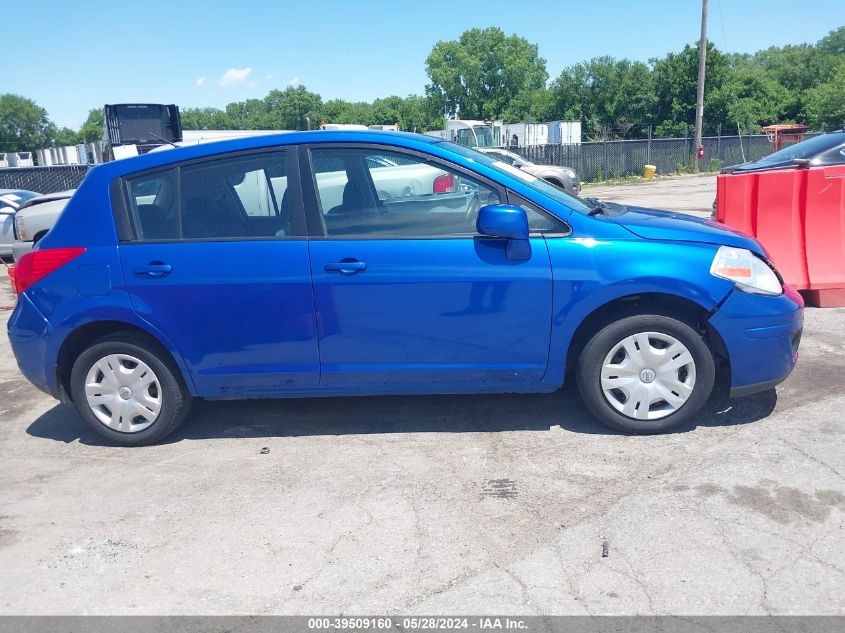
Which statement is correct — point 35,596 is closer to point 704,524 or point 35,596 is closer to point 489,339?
point 489,339

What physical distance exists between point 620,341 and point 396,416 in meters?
1.56

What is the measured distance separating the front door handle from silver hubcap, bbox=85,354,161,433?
131 centimetres

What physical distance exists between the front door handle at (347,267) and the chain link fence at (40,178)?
18581mm

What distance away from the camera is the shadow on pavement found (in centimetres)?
469

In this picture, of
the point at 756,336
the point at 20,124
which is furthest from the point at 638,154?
the point at 20,124

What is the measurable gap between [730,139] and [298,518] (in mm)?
35484

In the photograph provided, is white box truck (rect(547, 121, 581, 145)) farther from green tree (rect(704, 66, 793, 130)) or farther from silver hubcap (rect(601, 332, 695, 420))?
silver hubcap (rect(601, 332, 695, 420))

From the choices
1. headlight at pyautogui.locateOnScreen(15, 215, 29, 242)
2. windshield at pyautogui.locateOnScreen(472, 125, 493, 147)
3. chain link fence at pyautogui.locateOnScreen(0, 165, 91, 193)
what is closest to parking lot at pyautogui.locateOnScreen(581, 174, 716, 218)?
windshield at pyautogui.locateOnScreen(472, 125, 493, 147)

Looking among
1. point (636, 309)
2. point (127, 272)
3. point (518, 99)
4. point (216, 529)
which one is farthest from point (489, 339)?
point (518, 99)

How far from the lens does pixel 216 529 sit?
361 centimetres

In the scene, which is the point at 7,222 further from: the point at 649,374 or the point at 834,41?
the point at 834,41

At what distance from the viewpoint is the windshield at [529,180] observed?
175 inches

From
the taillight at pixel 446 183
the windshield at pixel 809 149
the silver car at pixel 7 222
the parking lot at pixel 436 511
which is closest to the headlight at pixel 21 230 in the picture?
the silver car at pixel 7 222

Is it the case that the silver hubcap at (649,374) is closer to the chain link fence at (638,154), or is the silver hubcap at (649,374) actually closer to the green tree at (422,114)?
the chain link fence at (638,154)
